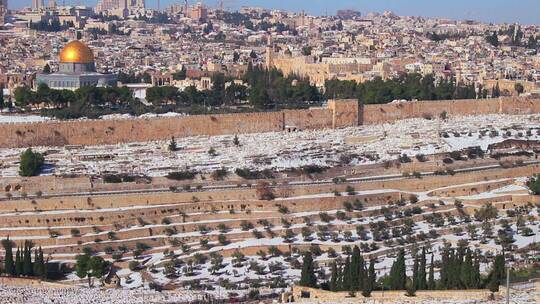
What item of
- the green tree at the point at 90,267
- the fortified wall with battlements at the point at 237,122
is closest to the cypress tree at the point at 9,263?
the green tree at the point at 90,267

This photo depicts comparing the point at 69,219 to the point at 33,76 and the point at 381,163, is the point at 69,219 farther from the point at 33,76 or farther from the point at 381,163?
the point at 33,76

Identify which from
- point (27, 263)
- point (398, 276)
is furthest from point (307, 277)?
point (27, 263)

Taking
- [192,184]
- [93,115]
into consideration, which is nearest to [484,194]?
[192,184]

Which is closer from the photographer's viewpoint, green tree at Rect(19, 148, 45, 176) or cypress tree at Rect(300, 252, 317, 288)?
cypress tree at Rect(300, 252, 317, 288)

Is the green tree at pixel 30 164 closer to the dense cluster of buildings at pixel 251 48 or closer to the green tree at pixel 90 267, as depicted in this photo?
the green tree at pixel 90 267

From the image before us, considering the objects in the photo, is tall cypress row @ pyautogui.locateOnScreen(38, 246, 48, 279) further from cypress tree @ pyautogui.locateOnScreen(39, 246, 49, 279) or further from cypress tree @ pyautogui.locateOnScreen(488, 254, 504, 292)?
cypress tree @ pyautogui.locateOnScreen(488, 254, 504, 292)

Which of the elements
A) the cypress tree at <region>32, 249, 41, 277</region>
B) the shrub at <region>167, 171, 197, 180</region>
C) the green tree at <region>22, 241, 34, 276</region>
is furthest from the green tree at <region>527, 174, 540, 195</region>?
the green tree at <region>22, 241, 34, 276</region>
